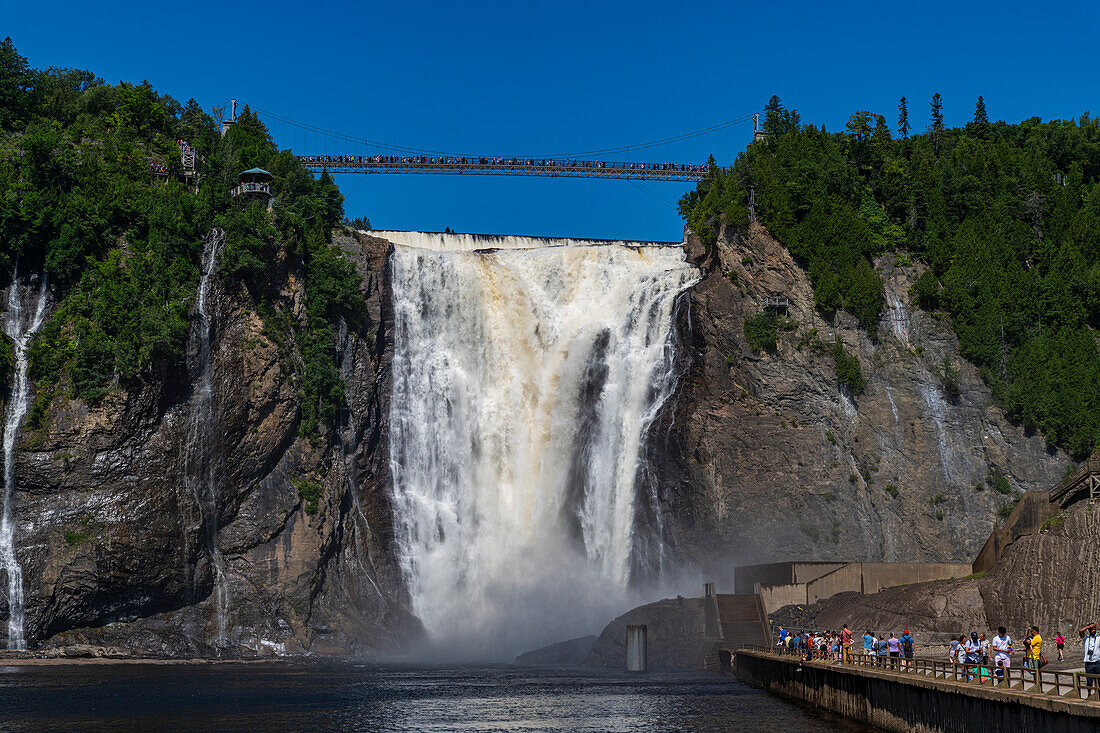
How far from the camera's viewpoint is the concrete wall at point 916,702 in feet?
77.7

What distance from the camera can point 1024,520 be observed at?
5369 centimetres

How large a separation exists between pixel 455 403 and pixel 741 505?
806 inches

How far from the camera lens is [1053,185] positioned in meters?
90.4

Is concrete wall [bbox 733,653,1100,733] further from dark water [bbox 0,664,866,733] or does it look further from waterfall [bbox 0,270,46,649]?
waterfall [bbox 0,270,46,649]

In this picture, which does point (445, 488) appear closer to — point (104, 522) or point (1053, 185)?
point (104, 522)

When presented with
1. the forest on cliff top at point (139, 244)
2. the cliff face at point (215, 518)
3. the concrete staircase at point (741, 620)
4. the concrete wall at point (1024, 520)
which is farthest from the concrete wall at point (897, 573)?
the forest on cliff top at point (139, 244)

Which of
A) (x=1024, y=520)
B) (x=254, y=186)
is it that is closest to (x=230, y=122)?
(x=254, y=186)

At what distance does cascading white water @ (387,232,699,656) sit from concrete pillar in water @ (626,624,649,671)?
11829mm

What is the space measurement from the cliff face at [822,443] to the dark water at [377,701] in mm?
21119

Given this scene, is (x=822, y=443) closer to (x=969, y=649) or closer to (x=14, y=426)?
(x=969, y=649)

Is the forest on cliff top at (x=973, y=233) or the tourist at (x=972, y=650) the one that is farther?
the forest on cliff top at (x=973, y=233)

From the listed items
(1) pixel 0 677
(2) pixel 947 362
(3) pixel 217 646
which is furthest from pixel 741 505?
(1) pixel 0 677

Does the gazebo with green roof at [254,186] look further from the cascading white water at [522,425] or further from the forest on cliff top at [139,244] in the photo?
the cascading white water at [522,425]

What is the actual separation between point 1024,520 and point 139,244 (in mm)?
54174
